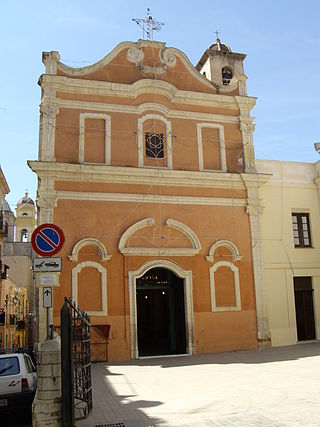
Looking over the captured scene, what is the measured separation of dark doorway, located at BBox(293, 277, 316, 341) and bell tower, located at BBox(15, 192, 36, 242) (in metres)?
36.3

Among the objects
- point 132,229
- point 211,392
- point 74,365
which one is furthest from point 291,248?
point 74,365

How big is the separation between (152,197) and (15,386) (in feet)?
35.8

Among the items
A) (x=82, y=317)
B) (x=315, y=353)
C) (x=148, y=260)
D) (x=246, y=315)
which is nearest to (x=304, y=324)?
(x=246, y=315)

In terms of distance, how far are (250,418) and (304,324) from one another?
45.3ft

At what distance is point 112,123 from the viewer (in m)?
19.0

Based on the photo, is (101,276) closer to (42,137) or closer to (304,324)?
(42,137)

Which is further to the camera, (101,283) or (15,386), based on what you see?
(101,283)

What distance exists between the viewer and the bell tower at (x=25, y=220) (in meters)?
51.3

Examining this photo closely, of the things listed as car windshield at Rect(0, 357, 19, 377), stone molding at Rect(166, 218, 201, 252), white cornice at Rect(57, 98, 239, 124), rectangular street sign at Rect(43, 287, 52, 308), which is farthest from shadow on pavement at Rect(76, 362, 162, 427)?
white cornice at Rect(57, 98, 239, 124)

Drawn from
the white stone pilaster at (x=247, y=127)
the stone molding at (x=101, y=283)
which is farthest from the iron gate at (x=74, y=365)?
the white stone pilaster at (x=247, y=127)

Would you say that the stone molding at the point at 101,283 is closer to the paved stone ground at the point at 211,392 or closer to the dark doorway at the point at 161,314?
the paved stone ground at the point at 211,392

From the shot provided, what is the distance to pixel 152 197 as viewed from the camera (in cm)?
1856

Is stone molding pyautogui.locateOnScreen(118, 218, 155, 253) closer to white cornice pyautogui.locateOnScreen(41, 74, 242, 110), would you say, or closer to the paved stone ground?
the paved stone ground

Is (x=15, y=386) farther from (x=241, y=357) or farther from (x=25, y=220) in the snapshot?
(x=25, y=220)
